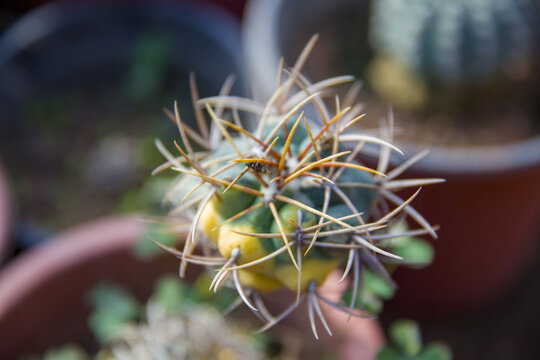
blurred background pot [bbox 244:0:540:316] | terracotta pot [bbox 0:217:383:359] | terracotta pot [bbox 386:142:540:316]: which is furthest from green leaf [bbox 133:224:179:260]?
terracotta pot [bbox 386:142:540:316]

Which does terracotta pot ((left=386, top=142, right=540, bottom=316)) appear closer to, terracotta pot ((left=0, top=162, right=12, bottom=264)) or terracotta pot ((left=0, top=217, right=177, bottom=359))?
terracotta pot ((left=0, top=217, right=177, bottom=359))

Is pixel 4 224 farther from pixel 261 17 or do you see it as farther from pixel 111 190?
pixel 261 17

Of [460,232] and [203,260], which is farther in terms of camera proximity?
[460,232]

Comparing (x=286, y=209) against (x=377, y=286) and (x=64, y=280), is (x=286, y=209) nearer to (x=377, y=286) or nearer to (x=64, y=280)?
(x=377, y=286)

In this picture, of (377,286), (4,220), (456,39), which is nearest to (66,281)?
(4,220)

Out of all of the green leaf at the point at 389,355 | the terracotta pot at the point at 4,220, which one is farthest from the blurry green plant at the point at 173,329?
the green leaf at the point at 389,355

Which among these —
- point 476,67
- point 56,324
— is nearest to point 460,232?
point 476,67
